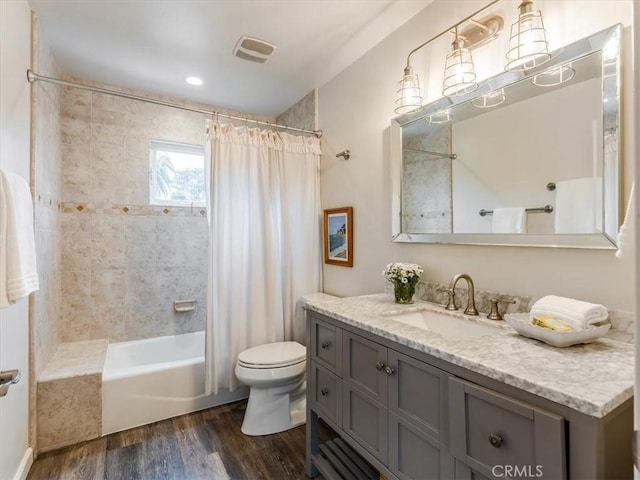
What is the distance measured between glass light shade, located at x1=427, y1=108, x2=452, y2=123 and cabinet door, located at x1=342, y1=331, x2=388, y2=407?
46.5 inches

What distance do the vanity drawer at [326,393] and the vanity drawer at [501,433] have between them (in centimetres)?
63

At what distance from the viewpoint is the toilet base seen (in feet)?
6.85

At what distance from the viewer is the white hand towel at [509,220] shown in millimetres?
1350

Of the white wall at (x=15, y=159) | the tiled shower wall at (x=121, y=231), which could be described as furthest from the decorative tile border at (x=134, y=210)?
the white wall at (x=15, y=159)

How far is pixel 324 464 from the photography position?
1657 millimetres

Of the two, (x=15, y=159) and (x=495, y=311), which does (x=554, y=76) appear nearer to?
(x=495, y=311)

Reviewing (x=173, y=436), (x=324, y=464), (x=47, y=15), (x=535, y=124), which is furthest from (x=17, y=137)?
(x=535, y=124)

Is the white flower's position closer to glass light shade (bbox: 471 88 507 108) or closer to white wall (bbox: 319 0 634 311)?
white wall (bbox: 319 0 634 311)

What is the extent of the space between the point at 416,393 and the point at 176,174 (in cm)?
290

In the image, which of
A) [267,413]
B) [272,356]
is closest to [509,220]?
[272,356]

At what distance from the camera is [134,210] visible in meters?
2.90

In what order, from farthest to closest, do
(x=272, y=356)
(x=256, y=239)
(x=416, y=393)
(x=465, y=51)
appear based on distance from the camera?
1. (x=256, y=239)
2. (x=272, y=356)
3. (x=465, y=51)
4. (x=416, y=393)

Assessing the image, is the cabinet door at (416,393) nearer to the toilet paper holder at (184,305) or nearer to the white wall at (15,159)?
the white wall at (15,159)

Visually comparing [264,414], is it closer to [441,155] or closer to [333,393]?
[333,393]
